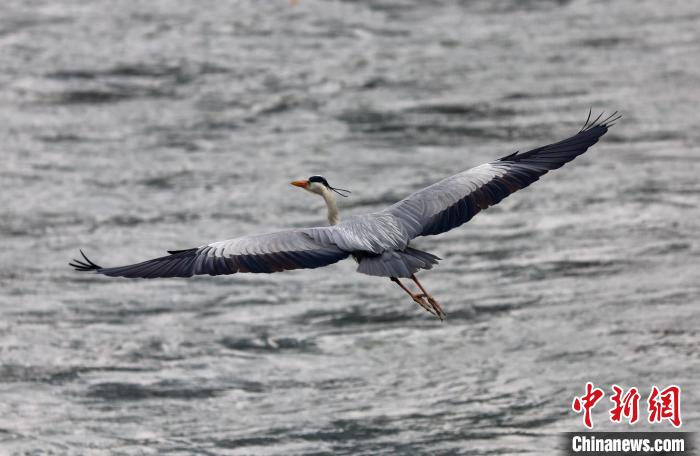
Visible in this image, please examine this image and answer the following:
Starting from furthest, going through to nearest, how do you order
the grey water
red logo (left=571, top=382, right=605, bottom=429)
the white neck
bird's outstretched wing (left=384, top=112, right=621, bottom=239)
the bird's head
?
the grey water
red logo (left=571, top=382, right=605, bottom=429)
the bird's head
the white neck
bird's outstretched wing (left=384, top=112, right=621, bottom=239)

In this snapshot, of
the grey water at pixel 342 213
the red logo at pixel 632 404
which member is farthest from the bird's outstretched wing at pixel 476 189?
the red logo at pixel 632 404

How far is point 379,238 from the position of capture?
13227 mm

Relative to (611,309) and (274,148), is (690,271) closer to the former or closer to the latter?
(611,309)

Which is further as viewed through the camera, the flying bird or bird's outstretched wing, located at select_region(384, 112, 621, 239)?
bird's outstretched wing, located at select_region(384, 112, 621, 239)

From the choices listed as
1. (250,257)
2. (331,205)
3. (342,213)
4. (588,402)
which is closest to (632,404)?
(588,402)

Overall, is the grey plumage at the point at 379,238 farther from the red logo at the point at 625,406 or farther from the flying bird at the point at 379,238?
the red logo at the point at 625,406

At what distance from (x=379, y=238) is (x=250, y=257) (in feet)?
3.75

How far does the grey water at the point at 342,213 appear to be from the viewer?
2056 centimetres

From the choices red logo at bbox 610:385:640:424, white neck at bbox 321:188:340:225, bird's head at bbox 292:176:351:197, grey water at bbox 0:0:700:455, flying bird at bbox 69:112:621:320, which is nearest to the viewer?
flying bird at bbox 69:112:621:320

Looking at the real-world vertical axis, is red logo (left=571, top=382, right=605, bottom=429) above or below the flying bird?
below

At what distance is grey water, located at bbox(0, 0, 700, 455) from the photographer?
67.5 ft

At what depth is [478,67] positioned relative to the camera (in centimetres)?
3362

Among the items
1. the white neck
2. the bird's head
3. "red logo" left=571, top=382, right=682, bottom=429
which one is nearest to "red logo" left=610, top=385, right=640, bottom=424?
"red logo" left=571, top=382, right=682, bottom=429

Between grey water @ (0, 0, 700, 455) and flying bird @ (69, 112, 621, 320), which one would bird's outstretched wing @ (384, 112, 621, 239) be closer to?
flying bird @ (69, 112, 621, 320)
